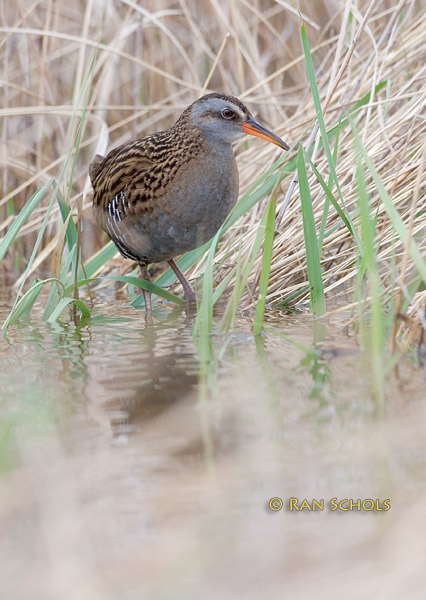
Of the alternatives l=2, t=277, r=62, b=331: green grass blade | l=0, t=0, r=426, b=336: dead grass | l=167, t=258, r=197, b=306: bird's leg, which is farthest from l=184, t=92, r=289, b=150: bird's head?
l=2, t=277, r=62, b=331: green grass blade

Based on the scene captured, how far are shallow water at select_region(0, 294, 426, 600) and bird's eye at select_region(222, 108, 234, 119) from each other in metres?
1.26

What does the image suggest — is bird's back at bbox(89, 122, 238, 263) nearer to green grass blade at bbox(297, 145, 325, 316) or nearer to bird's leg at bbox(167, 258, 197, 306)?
bird's leg at bbox(167, 258, 197, 306)

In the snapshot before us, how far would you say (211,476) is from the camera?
5.32ft

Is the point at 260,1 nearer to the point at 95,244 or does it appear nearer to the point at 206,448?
the point at 95,244

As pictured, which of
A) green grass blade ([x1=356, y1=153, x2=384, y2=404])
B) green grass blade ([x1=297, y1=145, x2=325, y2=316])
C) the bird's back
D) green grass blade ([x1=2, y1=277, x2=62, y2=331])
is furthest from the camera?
the bird's back

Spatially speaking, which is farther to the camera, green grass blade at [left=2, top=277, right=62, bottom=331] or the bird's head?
the bird's head

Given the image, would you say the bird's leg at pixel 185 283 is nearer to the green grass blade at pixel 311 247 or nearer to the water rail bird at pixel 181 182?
the water rail bird at pixel 181 182

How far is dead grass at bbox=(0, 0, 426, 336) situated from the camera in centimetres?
350

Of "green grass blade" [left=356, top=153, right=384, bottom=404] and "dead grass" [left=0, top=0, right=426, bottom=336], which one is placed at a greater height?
"dead grass" [left=0, top=0, right=426, bottom=336]

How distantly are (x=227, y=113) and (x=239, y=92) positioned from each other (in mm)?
1505

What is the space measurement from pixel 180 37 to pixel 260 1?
0.56 metres

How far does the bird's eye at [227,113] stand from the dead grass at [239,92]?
1.38ft

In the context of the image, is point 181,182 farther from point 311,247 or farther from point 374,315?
point 374,315

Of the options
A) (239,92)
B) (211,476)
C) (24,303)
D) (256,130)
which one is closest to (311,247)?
(256,130)
